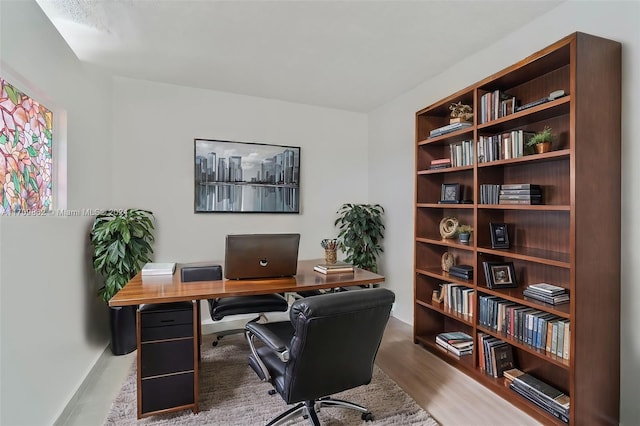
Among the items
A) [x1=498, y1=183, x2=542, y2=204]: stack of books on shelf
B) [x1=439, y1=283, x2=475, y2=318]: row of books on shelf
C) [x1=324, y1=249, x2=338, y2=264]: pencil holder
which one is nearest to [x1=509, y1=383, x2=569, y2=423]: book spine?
[x1=439, y1=283, x2=475, y2=318]: row of books on shelf

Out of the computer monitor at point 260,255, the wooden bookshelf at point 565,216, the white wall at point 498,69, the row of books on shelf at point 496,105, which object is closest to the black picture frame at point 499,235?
the wooden bookshelf at point 565,216

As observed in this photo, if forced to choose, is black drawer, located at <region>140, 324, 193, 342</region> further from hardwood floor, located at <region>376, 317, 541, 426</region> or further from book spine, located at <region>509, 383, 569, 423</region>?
book spine, located at <region>509, 383, 569, 423</region>

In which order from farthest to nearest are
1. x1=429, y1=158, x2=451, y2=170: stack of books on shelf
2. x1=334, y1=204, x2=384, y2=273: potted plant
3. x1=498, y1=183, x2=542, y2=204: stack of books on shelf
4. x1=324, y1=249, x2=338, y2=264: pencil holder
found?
x1=334, y1=204, x2=384, y2=273: potted plant < x1=429, y1=158, x2=451, y2=170: stack of books on shelf < x1=324, y1=249, x2=338, y2=264: pencil holder < x1=498, y1=183, x2=542, y2=204: stack of books on shelf

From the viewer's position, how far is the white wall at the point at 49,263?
154 cm

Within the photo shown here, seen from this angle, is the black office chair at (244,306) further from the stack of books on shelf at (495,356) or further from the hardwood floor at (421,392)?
the stack of books on shelf at (495,356)

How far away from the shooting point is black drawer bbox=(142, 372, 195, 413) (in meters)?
1.96

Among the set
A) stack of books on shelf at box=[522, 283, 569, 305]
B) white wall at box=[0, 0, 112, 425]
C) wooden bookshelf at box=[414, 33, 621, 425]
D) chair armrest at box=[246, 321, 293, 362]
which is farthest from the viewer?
stack of books on shelf at box=[522, 283, 569, 305]

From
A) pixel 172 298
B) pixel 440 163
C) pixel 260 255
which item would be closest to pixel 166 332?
pixel 172 298

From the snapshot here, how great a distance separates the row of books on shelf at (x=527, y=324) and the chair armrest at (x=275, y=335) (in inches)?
58.6

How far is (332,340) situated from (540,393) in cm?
146

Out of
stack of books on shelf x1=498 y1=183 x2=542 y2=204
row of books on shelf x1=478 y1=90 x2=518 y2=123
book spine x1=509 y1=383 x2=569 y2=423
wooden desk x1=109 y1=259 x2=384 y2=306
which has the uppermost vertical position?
row of books on shelf x1=478 y1=90 x2=518 y2=123

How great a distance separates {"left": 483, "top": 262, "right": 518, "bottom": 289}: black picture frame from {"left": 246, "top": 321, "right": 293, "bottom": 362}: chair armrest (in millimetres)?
1511

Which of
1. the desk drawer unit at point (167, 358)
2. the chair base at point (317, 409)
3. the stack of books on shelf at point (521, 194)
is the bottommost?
the chair base at point (317, 409)

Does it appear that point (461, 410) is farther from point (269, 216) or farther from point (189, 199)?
point (189, 199)
